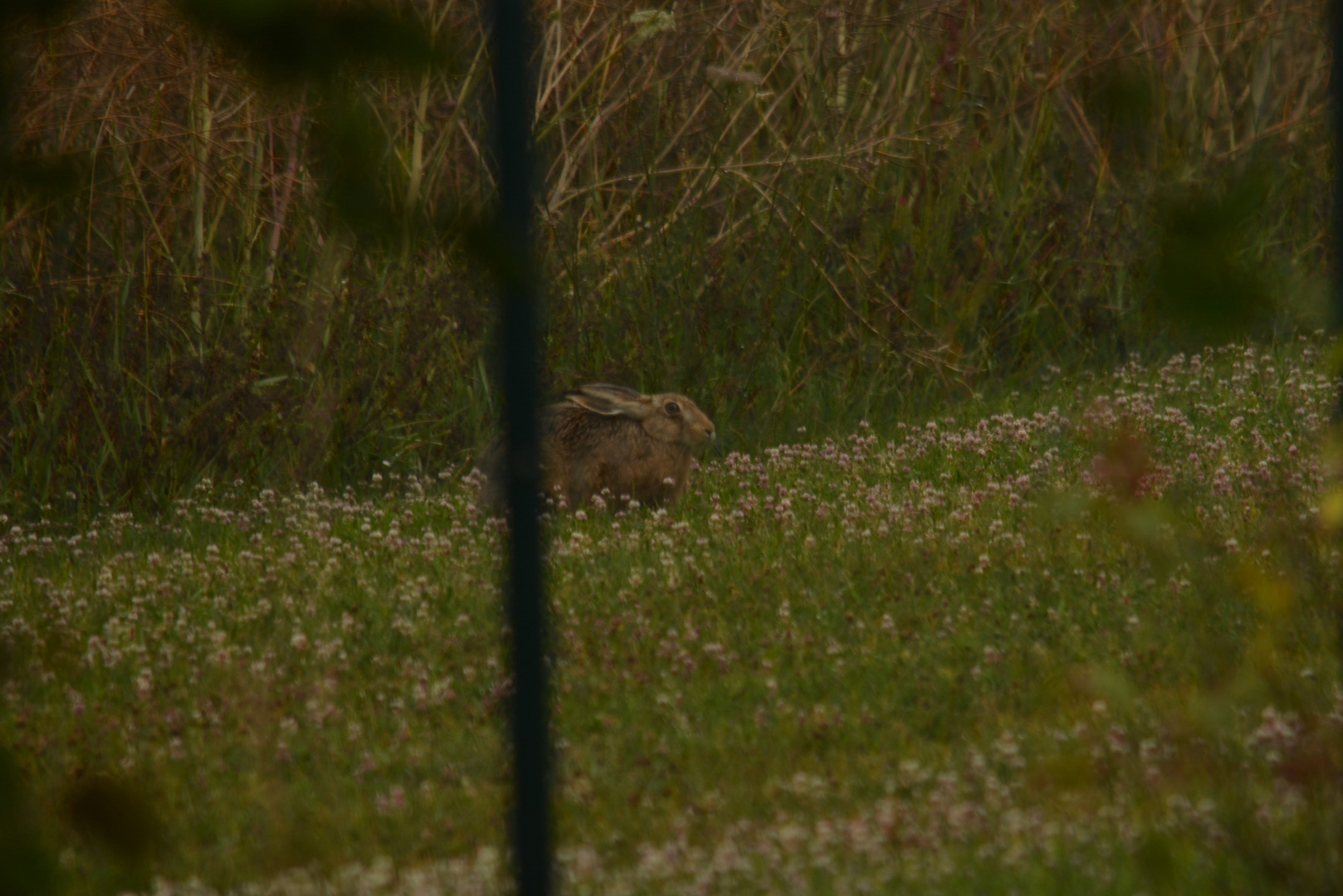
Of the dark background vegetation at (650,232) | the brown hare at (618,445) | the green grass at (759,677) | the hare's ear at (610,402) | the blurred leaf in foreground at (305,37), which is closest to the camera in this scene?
the blurred leaf in foreground at (305,37)

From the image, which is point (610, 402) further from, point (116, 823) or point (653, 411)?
point (116, 823)

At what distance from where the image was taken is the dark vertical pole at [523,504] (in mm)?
2576

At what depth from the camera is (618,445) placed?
8.92 metres

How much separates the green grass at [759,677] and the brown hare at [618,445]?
25 cm

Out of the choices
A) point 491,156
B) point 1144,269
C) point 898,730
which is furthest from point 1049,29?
point 898,730

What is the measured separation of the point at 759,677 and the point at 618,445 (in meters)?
3.43

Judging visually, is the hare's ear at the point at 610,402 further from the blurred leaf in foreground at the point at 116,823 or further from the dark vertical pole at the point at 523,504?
the blurred leaf in foreground at the point at 116,823

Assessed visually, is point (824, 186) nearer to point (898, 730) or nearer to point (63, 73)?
point (63, 73)

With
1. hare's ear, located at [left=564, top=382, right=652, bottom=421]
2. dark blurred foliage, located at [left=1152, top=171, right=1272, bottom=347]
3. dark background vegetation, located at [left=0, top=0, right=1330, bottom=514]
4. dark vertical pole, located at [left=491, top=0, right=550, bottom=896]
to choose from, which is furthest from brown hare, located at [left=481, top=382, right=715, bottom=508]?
dark blurred foliage, located at [left=1152, top=171, right=1272, bottom=347]

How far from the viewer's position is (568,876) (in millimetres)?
3986

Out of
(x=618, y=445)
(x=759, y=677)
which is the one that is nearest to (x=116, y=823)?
(x=759, y=677)

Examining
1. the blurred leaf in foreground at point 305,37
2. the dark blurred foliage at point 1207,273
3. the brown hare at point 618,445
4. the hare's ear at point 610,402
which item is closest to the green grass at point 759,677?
the brown hare at point 618,445

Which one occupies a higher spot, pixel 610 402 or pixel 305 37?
pixel 305 37

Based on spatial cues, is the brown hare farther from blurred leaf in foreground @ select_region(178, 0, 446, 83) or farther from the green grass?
blurred leaf in foreground @ select_region(178, 0, 446, 83)
